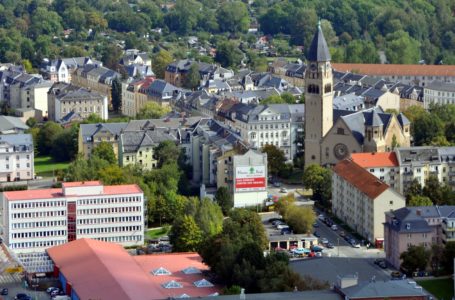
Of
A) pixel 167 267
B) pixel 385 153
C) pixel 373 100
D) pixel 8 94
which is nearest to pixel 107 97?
pixel 8 94

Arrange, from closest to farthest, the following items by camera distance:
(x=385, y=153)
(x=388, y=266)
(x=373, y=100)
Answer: (x=388, y=266) < (x=385, y=153) < (x=373, y=100)

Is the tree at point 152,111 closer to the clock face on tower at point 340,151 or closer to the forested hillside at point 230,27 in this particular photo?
the clock face on tower at point 340,151

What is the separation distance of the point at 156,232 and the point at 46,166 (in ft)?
34.2

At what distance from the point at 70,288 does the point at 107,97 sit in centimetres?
2753

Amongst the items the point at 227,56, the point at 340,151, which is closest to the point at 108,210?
the point at 340,151

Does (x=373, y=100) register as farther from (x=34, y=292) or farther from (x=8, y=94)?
(x=34, y=292)

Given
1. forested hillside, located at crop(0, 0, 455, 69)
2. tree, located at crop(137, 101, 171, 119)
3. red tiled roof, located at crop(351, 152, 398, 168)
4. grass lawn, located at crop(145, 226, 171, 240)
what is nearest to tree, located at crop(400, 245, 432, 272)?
red tiled roof, located at crop(351, 152, 398, 168)

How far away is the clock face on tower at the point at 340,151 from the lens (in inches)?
1806

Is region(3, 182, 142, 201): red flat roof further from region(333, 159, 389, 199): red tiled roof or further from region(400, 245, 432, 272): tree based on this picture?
region(400, 245, 432, 272): tree

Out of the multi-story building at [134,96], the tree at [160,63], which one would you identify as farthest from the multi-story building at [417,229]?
the tree at [160,63]

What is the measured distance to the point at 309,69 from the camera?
4716 cm

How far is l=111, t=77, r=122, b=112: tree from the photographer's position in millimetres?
60969

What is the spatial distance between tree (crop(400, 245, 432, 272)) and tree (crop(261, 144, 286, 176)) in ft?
38.4

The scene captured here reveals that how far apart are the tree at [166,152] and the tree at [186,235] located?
842cm
